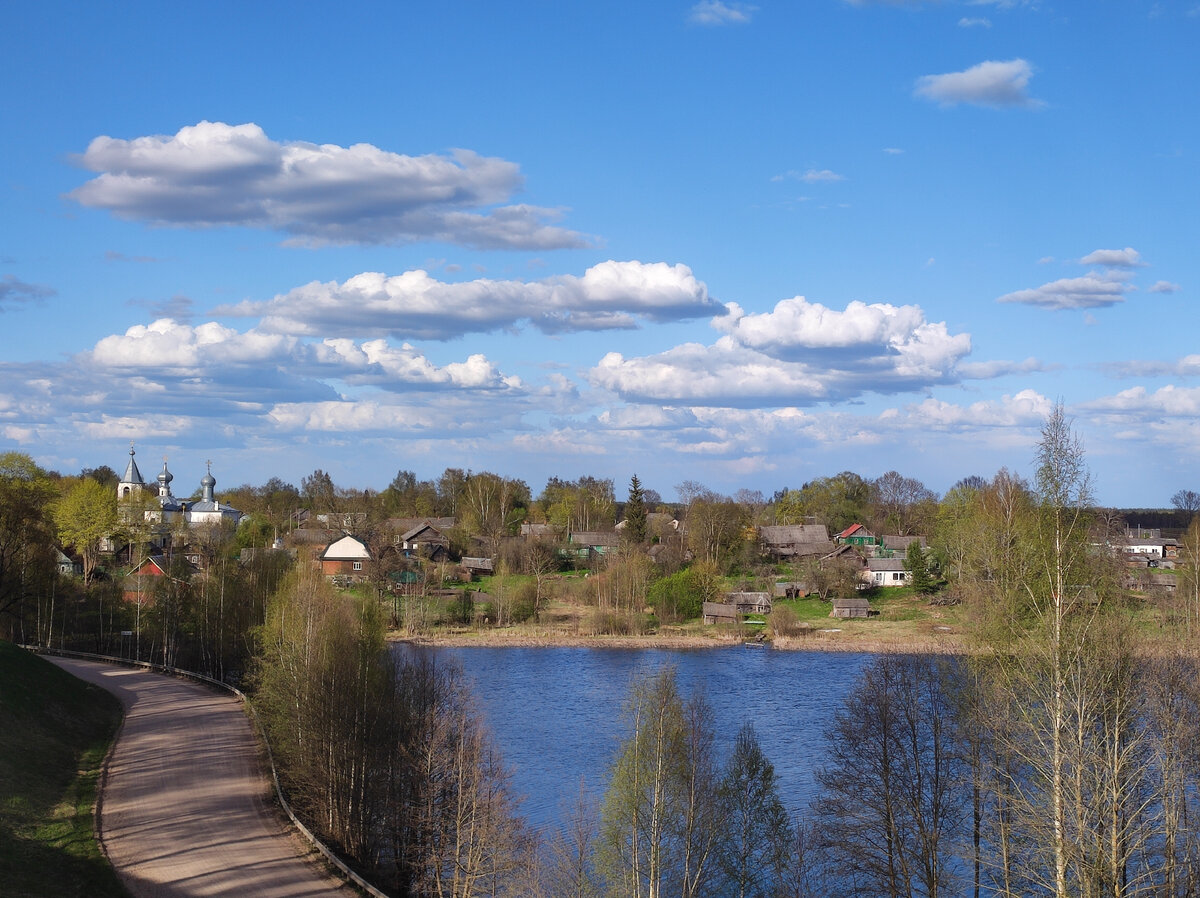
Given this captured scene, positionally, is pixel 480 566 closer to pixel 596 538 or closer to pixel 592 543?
pixel 592 543

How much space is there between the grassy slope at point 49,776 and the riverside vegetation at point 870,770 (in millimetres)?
5546

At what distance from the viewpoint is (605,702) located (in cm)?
4519

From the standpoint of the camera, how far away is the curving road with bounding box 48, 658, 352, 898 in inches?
857

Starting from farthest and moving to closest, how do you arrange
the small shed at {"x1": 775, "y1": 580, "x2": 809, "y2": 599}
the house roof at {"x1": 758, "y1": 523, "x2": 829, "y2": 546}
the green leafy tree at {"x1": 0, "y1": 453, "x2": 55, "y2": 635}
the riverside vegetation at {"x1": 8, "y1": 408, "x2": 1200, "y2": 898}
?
1. the house roof at {"x1": 758, "y1": 523, "x2": 829, "y2": 546}
2. the small shed at {"x1": 775, "y1": 580, "x2": 809, "y2": 599}
3. the green leafy tree at {"x1": 0, "y1": 453, "x2": 55, "y2": 635}
4. the riverside vegetation at {"x1": 8, "y1": 408, "x2": 1200, "y2": 898}

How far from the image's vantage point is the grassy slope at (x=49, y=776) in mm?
21312

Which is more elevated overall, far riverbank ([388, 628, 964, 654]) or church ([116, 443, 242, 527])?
church ([116, 443, 242, 527])

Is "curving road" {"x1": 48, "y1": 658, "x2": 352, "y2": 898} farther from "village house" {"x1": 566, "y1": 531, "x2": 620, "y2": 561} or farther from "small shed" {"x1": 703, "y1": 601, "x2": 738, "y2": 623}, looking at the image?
"village house" {"x1": 566, "y1": 531, "x2": 620, "y2": 561}

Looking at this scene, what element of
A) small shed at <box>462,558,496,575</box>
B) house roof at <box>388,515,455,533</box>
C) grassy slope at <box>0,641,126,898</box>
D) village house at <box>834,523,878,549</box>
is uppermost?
house roof at <box>388,515,455,533</box>

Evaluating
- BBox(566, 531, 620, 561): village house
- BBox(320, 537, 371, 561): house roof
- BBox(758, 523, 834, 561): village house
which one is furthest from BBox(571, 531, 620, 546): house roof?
BBox(320, 537, 371, 561): house roof

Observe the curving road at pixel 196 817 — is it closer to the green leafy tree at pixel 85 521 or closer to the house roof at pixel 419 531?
the green leafy tree at pixel 85 521

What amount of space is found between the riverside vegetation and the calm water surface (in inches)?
109

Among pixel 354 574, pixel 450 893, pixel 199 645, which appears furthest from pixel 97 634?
pixel 450 893

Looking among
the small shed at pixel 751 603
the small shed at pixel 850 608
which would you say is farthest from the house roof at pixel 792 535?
the small shed at pixel 850 608

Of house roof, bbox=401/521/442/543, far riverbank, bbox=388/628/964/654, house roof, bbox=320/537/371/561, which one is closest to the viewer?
far riverbank, bbox=388/628/964/654
